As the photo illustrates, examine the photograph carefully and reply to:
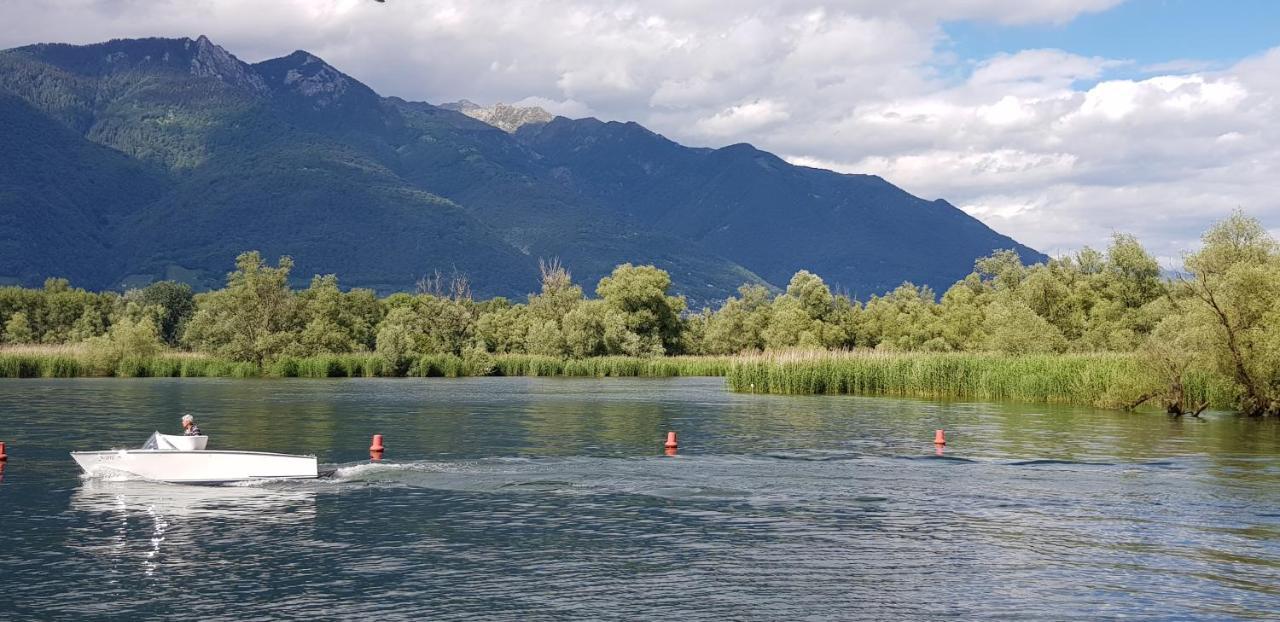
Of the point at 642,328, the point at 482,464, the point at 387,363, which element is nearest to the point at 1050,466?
the point at 482,464

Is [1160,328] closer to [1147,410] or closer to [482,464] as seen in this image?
[1147,410]

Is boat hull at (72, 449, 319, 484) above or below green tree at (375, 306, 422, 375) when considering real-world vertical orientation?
below

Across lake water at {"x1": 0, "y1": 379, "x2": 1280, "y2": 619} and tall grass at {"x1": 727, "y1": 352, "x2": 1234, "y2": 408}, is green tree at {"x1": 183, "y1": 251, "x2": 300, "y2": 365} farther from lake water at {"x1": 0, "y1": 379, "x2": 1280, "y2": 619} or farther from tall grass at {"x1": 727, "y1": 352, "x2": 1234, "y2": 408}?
lake water at {"x1": 0, "y1": 379, "x2": 1280, "y2": 619}

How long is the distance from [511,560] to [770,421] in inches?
1322

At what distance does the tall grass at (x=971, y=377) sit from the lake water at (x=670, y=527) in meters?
10.1

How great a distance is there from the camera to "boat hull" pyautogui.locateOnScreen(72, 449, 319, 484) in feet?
108

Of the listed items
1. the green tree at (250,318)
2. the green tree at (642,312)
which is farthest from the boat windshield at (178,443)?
the green tree at (642,312)

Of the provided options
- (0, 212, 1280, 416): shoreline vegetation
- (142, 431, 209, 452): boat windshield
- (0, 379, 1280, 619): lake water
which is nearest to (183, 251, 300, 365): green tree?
(0, 212, 1280, 416): shoreline vegetation

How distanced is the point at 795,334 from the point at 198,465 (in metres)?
104

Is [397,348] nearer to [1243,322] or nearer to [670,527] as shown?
[1243,322]

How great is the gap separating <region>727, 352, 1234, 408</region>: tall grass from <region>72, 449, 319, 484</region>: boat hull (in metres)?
44.7

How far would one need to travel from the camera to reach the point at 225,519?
91.7 ft

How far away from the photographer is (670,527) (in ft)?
88.1

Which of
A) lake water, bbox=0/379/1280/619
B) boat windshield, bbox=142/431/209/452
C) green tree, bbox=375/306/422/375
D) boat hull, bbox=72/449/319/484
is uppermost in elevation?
green tree, bbox=375/306/422/375
